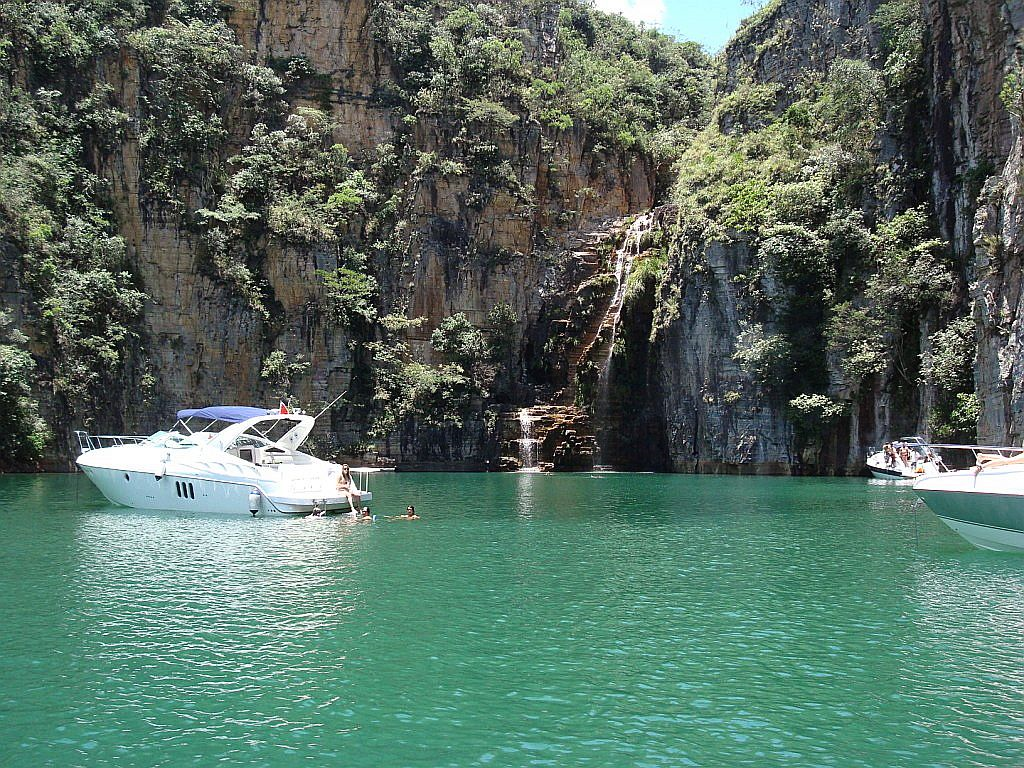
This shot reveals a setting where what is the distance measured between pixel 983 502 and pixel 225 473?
20.2 metres

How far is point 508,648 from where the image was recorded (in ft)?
38.5

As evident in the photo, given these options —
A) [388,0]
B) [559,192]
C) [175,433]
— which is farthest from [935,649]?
[388,0]

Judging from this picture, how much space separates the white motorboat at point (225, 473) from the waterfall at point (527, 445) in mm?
22977

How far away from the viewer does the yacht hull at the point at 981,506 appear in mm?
17641

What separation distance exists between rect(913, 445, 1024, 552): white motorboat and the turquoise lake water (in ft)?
1.64

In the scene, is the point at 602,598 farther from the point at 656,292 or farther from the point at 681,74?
the point at 681,74

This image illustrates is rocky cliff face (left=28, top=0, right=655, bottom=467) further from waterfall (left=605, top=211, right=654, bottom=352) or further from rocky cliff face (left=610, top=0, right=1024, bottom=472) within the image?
rocky cliff face (left=610, top=0, right=1024, bottom=472)

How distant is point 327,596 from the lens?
48.7 ft

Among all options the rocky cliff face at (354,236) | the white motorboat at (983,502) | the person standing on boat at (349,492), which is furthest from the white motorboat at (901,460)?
the rocky cliff face at (354,236)

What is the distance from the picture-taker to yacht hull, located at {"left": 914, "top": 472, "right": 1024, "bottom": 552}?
1764cm

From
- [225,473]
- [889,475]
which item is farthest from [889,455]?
[225,473]

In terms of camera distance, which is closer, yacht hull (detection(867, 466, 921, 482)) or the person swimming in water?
the person swimming in water

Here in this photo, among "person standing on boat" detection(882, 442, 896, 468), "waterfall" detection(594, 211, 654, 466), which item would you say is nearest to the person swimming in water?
"person standing on boat" detection(882, 442, 896, 468)

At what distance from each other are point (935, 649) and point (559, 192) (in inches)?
1881
